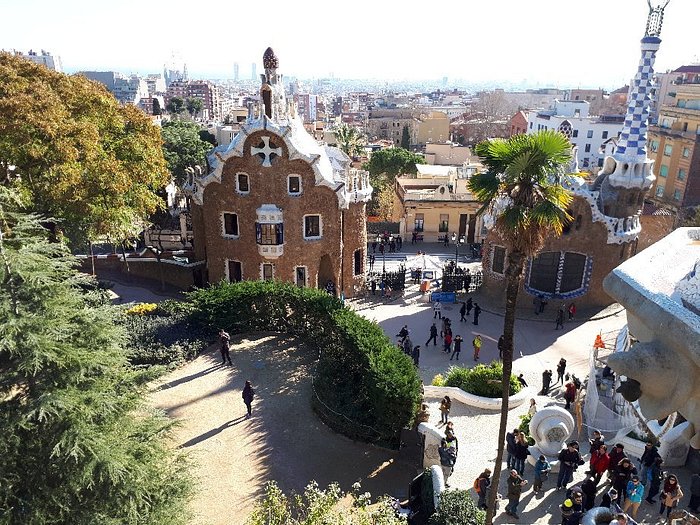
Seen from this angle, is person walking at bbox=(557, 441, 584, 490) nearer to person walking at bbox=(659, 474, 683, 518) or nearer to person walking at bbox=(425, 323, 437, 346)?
person walking at bbox=(659, 474, 683, 518)

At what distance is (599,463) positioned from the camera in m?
14.6

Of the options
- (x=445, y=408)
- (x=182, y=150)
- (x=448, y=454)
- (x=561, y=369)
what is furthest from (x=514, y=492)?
(x=182, y=150)

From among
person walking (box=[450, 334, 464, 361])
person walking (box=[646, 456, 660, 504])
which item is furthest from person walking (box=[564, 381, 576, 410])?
person walking (box=[450, 334, 464, 361])

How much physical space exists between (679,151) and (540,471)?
192 feet

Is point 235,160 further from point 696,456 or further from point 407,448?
point 696,456

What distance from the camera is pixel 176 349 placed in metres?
23.3

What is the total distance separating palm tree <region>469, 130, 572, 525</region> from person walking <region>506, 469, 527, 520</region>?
3.68 m

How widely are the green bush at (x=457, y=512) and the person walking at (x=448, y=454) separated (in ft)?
7.41

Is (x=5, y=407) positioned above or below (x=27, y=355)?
below

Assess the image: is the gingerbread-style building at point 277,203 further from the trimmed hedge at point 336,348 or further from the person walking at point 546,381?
the person walking at point 546,381

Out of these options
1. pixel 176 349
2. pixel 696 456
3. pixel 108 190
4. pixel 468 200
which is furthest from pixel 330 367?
pixel 468 200

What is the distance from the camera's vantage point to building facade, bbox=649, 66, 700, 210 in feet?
193

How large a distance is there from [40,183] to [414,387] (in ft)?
58.9

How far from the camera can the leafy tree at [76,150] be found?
22.3 metres
